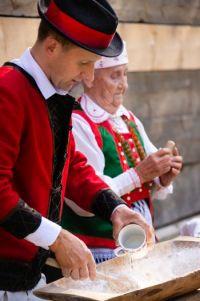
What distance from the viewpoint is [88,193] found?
2928 millimetres

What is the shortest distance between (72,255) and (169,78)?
2.98 meters

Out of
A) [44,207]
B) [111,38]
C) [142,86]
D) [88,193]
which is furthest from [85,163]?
[142,86]

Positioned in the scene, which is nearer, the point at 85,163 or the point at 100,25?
the point at 100,25

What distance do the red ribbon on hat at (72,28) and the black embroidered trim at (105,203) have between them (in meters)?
0.65

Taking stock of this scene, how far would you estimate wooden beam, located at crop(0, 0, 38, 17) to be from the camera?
149 inches

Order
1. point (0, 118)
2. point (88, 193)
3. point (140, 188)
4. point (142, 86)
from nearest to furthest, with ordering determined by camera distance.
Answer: point (0, 118) → point (88, 193) → point (140, 188) → point (142, 86)

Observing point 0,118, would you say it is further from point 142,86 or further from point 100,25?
point 142,86

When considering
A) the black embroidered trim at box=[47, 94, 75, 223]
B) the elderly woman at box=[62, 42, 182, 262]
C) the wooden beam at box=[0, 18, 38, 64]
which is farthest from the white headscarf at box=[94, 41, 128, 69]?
the black embroidered trim at box=[47, 94, 75, 223]

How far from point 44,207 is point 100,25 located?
2.17 feet

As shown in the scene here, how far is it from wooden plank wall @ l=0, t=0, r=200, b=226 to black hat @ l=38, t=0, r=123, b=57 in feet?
6.73

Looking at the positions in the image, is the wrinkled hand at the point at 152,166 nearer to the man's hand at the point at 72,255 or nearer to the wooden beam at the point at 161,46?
the man's hand at the point at 72,255

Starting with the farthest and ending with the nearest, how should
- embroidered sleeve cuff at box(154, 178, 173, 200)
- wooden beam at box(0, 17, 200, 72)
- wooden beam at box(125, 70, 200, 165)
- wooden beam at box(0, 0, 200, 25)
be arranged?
wooden beam at box(125, 70, 200, 165), wooden beam at box(0, 17, 200, 72), wooden beam at box(0, 0, 200, 25), embroidered sleeve cuff at box(154, 178, 173, 200)

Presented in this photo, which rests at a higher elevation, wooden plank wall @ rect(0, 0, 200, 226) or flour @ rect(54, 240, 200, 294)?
flour @ rect(54, 240, 200, 294)

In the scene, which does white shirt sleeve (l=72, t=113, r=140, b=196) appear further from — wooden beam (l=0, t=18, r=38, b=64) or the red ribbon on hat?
the red ribbon on hat
